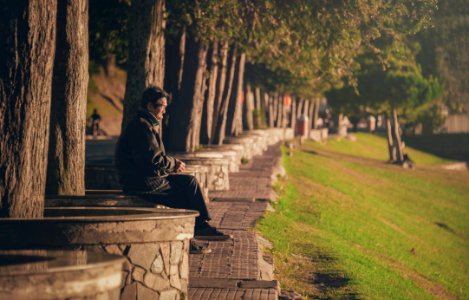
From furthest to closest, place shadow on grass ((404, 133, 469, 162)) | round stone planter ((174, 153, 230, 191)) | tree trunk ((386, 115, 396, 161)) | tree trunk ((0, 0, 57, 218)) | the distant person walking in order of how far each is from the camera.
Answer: shadow on grass ((404, 133, 469, 162)) → tree trunk ((386, 115, 396, 161)) → the distant person walking → round stone planter ((174, 153, 230, 191)) → tree trunk ((0, 0, 57, 218))

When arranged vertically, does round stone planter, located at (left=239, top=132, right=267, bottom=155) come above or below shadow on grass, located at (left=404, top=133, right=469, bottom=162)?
above

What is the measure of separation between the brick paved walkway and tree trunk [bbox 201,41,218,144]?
6.95m

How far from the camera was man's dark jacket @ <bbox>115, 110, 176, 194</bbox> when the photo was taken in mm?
11219

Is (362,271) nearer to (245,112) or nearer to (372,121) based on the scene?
(245,112)

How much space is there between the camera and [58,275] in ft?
20.9

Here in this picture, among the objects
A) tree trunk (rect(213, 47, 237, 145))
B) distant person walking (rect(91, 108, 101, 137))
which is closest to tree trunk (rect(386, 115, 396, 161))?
distant person walking (rect(91, 108, 101, 137))

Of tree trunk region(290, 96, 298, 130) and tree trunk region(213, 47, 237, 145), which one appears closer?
tree trunk region(213, 47, 237, 145)

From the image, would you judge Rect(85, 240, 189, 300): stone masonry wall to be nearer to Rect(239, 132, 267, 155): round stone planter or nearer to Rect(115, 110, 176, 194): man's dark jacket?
Rect(115, 110, 176, 194): man's dark jacket

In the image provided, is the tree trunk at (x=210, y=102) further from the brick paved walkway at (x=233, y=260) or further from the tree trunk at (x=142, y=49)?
the tree trunk at (x=142, y=49)

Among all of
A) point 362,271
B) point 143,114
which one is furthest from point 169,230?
point 362,271

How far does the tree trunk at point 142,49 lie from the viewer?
655 inches

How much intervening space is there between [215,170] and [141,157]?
10060 mm

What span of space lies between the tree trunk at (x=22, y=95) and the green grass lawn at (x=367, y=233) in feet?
13.4

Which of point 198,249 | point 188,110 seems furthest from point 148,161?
point 188,110
